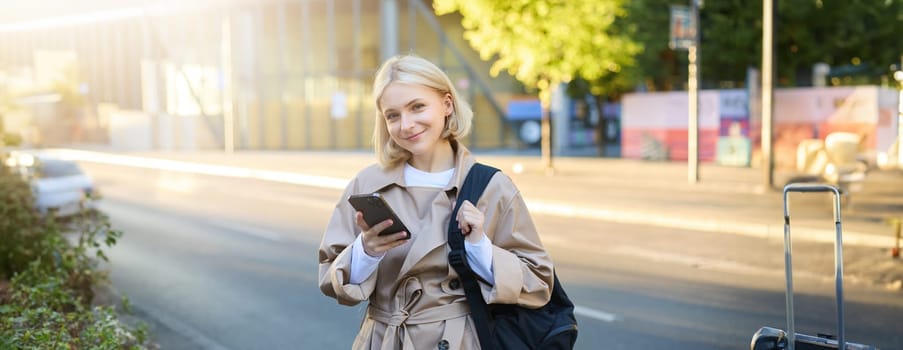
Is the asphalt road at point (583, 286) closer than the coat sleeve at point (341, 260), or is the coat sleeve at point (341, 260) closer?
the coat sleeve at point (341, 260)

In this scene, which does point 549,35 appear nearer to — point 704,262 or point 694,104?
point 694,104

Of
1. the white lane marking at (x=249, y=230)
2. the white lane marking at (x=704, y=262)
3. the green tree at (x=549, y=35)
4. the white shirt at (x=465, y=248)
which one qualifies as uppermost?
the green tree at (x=549, y=35)

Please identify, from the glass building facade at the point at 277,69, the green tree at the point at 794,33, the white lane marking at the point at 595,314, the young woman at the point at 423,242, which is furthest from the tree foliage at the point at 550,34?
the young woman at the point at 423,242

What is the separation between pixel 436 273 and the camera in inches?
99.8

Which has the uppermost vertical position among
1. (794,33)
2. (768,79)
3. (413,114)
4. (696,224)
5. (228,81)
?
(794,33)

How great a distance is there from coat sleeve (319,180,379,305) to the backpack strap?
29cm

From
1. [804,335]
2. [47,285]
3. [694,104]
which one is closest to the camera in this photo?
[804,335]

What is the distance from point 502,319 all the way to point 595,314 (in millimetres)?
4667

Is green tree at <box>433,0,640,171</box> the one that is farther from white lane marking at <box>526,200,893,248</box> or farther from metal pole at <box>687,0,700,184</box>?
white lane marking at <box>526,200,893,248</box>

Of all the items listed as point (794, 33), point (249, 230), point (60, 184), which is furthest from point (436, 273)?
point (794, 33)

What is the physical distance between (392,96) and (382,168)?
272 mm

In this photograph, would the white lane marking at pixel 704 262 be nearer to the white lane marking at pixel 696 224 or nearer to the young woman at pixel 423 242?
the white lane marking at pixel 696 224

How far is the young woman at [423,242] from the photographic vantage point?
7.99 ft

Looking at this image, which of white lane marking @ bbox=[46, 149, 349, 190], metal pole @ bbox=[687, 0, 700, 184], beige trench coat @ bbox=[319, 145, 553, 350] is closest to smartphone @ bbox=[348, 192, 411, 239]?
beige trench coat @ bbox=[319, 145, 553, 350]
